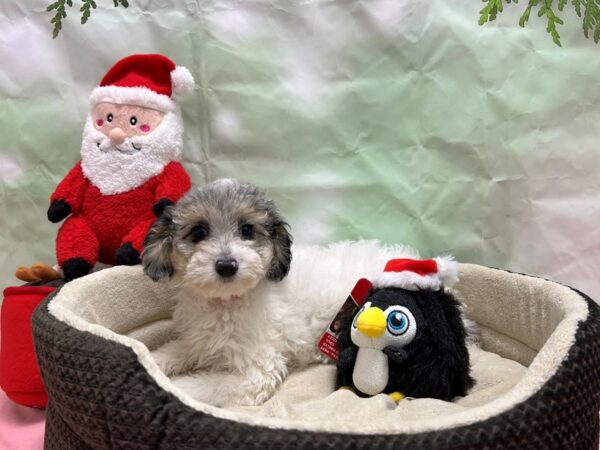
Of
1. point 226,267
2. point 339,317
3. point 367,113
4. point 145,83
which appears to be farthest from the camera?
point 367,113

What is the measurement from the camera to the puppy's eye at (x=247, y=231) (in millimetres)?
1738

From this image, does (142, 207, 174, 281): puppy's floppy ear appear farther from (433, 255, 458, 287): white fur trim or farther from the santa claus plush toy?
(433, 255, 458, 287): white fur trim

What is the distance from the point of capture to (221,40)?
225cm

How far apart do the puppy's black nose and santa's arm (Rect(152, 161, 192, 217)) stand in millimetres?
464

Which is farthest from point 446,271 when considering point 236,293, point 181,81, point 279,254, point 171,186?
point 181,81

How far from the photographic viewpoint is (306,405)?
57.2 inches

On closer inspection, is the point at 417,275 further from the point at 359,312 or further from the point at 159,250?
the point at 159,250

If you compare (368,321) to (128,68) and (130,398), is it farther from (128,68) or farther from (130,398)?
(128,68)

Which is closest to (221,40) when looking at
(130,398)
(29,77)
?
(29,77)

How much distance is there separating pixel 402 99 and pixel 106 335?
4.76 feet

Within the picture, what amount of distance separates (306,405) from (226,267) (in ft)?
1.44

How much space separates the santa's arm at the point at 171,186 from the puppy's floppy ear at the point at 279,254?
437 mm

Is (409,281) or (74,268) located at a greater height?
(409,281)

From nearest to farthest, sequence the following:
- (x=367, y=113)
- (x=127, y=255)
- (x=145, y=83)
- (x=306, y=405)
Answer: (x=306, y=405) < (x=127, y=255) < (x=145, y=83) < (x=367, y=113)
